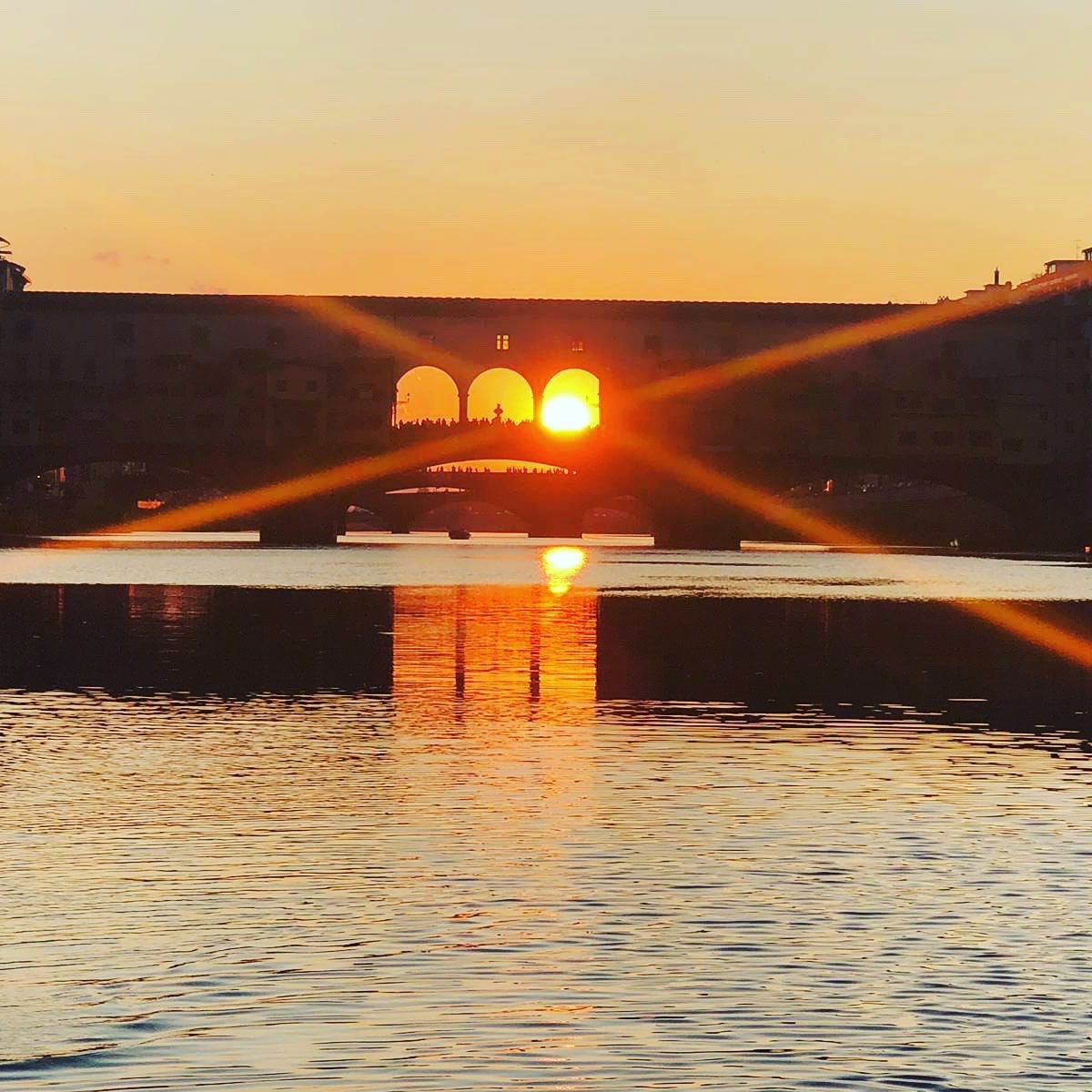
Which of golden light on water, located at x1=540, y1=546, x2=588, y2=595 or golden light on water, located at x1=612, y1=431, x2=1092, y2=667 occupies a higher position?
golden light on water, located at x1=612, y1=431, x2=1092, y2=667

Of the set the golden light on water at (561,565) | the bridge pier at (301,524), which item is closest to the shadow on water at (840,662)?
the golden light on water at (561,565)

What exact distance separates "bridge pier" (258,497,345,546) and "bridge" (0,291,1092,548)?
1.88 m

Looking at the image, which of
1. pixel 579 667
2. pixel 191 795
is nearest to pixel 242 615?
pixel 579 667

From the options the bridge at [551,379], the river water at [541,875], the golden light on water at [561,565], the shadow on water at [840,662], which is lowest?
the golden light on water at [561,565]

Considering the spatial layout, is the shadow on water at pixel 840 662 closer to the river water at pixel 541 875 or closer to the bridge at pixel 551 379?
the river water at pixel 541 875

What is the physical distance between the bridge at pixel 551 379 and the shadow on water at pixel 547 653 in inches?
2631

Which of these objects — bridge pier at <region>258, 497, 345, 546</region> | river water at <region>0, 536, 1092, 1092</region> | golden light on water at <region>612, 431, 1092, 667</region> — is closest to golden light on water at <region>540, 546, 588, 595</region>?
golden light on water at <region>612, 431, 1092, 667</region>

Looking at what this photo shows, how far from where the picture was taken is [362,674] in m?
29.5

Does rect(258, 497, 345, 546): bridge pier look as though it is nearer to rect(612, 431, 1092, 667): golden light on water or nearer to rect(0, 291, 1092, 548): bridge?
rect(0, 291, 1092, 548): bridge

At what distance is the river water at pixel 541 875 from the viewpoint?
8828 mm

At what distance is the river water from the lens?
883 centimetres

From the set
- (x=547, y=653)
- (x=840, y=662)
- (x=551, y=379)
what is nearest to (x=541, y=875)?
(x=840, y=662)

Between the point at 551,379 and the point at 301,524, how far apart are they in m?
15.5

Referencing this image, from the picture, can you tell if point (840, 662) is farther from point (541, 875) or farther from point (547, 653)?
point (541, 875)
